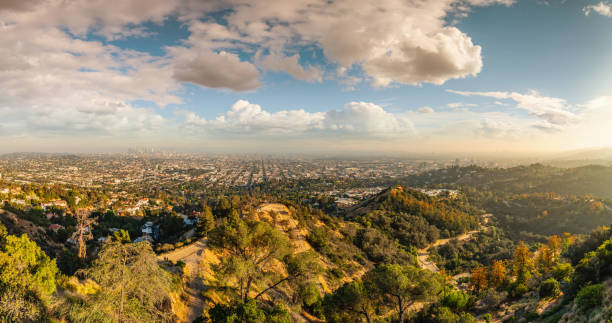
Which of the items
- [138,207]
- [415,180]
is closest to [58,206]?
[138,207]

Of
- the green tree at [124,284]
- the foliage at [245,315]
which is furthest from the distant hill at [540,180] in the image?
the green tree at [124,284]

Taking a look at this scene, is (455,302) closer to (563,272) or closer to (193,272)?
(563,272)

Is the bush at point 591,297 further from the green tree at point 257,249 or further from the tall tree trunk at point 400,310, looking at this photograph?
the green tree at point 257,249

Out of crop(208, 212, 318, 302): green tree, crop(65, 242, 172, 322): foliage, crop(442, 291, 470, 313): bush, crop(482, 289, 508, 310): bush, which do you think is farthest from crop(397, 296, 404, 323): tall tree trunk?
crop(482, 289, 508, 310): bush

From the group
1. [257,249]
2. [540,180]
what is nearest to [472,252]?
[257,249]

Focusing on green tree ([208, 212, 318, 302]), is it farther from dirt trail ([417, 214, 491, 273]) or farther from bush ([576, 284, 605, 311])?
dirt trail ([417, 214, 491, 273])

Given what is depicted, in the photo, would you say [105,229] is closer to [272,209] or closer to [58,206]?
[58,206]

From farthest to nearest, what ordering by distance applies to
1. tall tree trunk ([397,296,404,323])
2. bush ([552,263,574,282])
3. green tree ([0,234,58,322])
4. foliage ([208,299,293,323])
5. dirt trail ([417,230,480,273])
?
dirt trail ([417,230,480,273]) < bush ([552,263,574,282]) < tall tree trunk ([397,296,404,323]) < foliage ([208,299,293,323]) < green tree ([0,234,58,322])

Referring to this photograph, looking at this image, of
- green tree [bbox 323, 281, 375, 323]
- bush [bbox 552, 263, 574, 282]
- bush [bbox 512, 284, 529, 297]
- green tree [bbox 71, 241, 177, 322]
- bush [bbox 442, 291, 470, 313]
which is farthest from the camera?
bush [bbox 512, 284, 529, 297]
